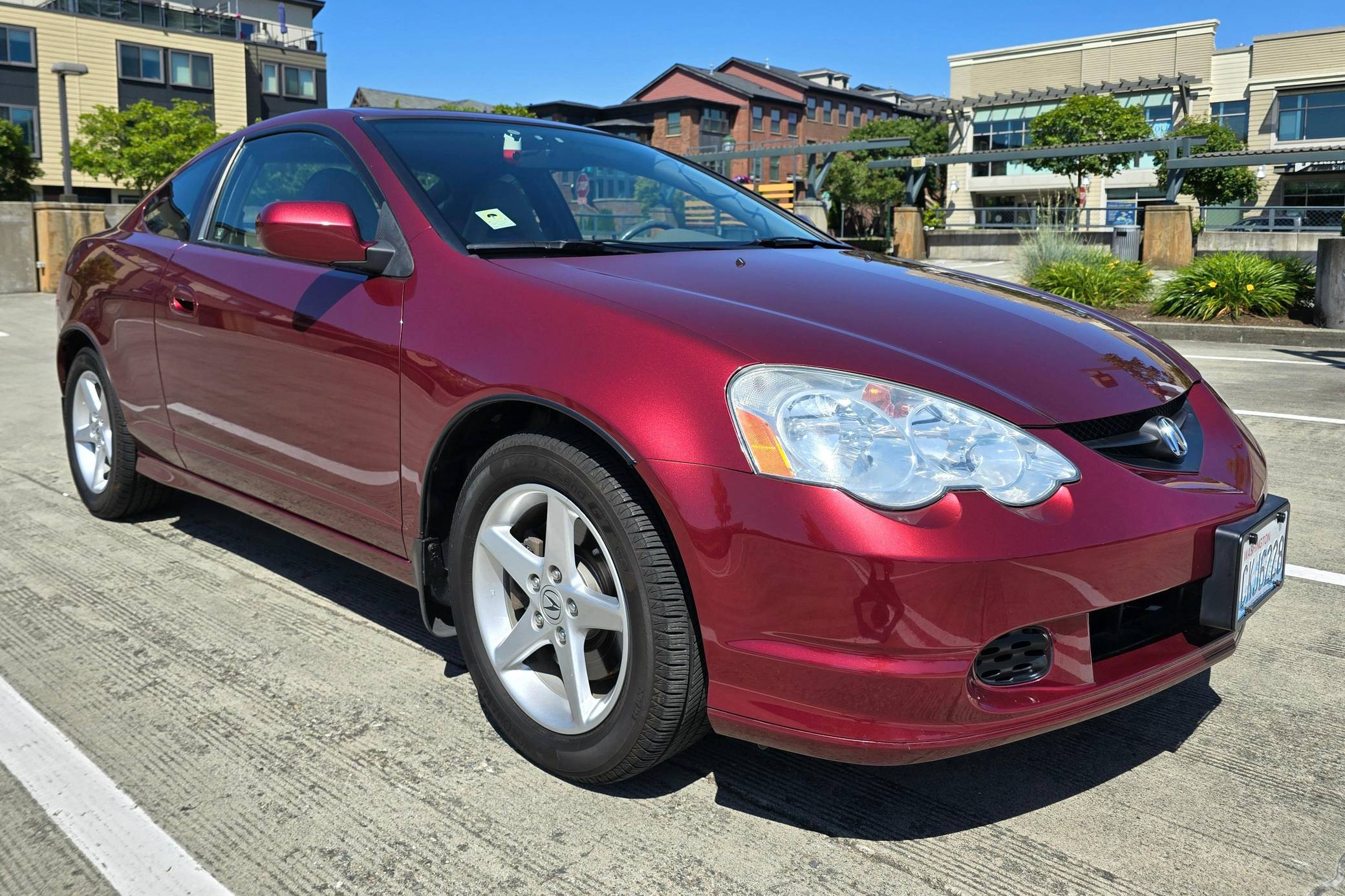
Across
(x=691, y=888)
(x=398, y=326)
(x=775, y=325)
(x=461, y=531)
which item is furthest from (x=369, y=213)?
(x=691, y=888)

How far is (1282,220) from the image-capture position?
35562 millimetres

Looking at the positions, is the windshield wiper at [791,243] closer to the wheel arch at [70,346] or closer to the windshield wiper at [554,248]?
the windshield wiper at [554,248]

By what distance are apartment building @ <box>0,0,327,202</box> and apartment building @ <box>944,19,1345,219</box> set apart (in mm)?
38998

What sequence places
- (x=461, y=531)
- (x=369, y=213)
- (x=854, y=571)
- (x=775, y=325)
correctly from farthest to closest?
Answer: (x=369, y=213), (x=461, y=531), (x=775, y=325), (x=854, y=571)

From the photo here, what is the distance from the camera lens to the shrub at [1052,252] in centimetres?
1364

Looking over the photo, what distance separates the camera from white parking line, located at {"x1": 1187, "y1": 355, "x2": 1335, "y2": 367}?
904 centimetres

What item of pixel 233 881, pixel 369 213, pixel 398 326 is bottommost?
pixel 233 881

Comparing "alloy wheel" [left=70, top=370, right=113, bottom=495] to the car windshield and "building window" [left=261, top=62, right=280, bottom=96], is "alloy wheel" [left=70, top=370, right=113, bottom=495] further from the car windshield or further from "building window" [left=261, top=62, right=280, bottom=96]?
"building window" [left=261, top=62, right=280, bottom=96]

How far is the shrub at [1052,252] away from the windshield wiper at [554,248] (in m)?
11.8

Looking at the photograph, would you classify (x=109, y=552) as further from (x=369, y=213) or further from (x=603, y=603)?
(x=603, y=603)

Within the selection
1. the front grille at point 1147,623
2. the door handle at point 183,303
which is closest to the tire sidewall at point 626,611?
the front grille at point 1147,623

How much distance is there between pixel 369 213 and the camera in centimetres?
302

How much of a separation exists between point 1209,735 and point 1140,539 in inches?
35.0

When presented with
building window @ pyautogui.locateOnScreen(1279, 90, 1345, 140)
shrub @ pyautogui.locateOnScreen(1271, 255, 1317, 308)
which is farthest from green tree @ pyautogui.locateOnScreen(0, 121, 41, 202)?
building window @ pyautogui.locateOnScreen(1279, 90, 1345, 140)
